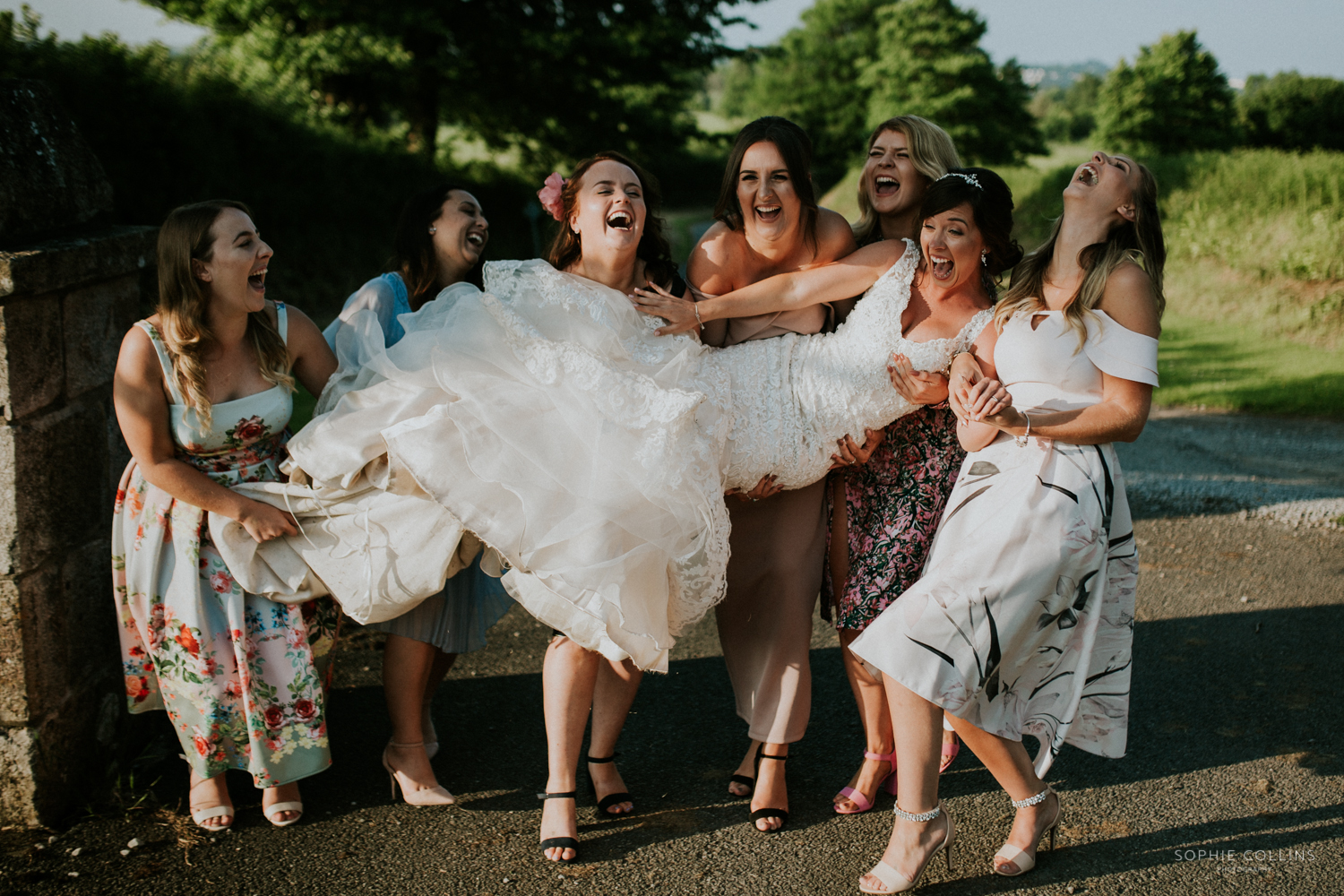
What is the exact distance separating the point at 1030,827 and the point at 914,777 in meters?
0.45

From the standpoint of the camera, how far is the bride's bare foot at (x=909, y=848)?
2.97 meters

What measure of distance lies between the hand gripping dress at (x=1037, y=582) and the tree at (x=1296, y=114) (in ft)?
139

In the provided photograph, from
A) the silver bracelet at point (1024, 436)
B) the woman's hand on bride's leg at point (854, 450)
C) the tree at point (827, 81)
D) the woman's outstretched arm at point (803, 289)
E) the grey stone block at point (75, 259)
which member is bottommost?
the woman's hand on bride's leg at point (854, 450)

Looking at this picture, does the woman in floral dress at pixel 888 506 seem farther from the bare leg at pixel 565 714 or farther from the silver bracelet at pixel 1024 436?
the bare leg at pixel 565 714

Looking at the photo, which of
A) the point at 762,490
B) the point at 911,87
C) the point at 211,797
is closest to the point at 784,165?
the point at 762,490

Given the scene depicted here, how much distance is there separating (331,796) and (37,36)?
9826 mm

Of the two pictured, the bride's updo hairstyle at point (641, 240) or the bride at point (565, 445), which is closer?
the bride at point (565, 445)

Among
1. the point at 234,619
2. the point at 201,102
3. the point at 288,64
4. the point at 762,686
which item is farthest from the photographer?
the point at 288,64

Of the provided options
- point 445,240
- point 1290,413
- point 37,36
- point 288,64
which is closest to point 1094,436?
point 445,240

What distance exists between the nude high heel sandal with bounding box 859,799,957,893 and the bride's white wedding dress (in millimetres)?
928

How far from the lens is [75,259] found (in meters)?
3.21

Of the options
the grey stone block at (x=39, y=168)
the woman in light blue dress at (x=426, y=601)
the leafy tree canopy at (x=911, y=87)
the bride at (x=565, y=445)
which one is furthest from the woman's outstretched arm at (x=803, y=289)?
the leafy tree canopy at (x=911, y=87)

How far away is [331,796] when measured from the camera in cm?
351

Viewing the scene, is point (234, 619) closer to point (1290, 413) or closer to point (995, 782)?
point (995, 782)
